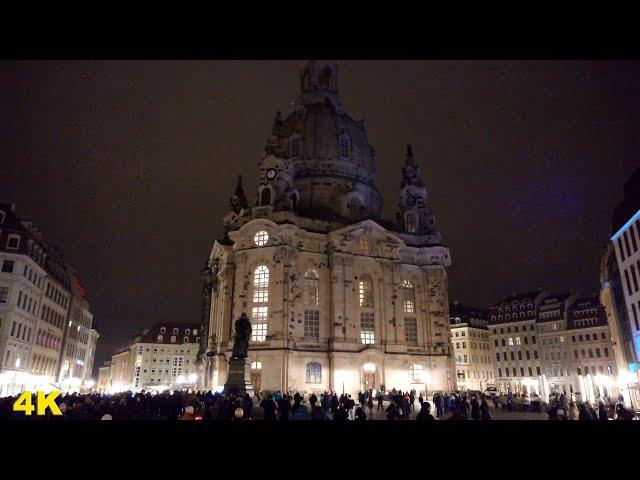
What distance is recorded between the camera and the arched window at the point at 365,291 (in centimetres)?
5169

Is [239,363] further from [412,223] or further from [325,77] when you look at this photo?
[325,77]

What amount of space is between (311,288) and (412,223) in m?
18.1

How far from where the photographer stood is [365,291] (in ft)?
171

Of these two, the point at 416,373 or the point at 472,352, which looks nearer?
the point at 416,373

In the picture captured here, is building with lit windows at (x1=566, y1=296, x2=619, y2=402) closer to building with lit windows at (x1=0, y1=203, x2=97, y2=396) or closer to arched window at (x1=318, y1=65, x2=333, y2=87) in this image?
arched window at (x1=318, y1=65, x2=333, y2=87)

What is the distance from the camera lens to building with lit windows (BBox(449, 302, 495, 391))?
303ft

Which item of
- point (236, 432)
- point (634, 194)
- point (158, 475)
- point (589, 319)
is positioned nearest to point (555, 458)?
point (236, 432)

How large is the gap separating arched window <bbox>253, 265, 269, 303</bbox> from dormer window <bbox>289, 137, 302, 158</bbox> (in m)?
19.4

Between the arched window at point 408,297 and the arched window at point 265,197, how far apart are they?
18.6m

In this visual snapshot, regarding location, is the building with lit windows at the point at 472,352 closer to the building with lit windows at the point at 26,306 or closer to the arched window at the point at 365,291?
the arched window at the point at 365,291

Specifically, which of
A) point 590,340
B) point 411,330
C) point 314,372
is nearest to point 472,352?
point 590,340

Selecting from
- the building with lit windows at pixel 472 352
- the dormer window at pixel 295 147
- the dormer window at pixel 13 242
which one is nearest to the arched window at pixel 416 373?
the dormer window at pixel 295 147

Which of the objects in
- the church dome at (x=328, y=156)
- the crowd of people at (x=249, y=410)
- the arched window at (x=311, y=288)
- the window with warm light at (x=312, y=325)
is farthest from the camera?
the church dome at (x=328, y=156)
